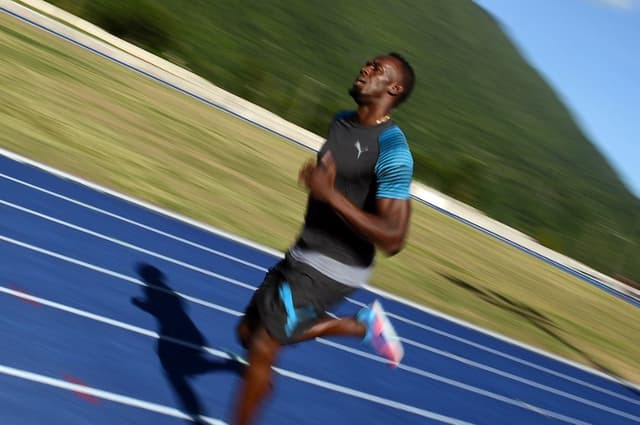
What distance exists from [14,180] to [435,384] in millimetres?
3613

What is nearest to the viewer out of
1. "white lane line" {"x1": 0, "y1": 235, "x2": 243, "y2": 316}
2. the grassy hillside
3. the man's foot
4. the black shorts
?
the black shorts

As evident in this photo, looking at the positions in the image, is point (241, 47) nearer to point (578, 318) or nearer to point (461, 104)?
point (461, 104)

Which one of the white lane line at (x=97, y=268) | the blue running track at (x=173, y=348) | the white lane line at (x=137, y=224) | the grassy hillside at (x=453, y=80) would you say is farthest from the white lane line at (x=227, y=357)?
the grassy hillside at (x=453, y=80)

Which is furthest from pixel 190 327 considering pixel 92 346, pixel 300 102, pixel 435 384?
pixel 300 102

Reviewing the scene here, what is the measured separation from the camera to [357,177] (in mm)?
5035

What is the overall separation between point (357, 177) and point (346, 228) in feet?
0.77

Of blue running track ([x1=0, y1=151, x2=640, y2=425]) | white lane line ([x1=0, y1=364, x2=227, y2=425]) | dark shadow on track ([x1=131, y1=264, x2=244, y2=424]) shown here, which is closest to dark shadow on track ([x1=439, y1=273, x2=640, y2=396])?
blue running track ([x1=0, y1=151, x2=640, y2=425])

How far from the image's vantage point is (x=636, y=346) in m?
17.9

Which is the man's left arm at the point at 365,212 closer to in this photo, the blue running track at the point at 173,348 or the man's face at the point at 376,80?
the man's face at the point at 376,80

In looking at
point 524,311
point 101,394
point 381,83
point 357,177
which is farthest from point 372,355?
point 524,311

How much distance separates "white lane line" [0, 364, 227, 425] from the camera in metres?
5.38

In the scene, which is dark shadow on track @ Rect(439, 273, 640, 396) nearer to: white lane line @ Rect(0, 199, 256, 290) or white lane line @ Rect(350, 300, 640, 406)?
white lane line @ Rect(350, 300, 640, 406)

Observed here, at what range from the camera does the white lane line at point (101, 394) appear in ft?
17.7

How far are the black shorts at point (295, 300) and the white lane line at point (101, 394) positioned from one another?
2.61 ft
